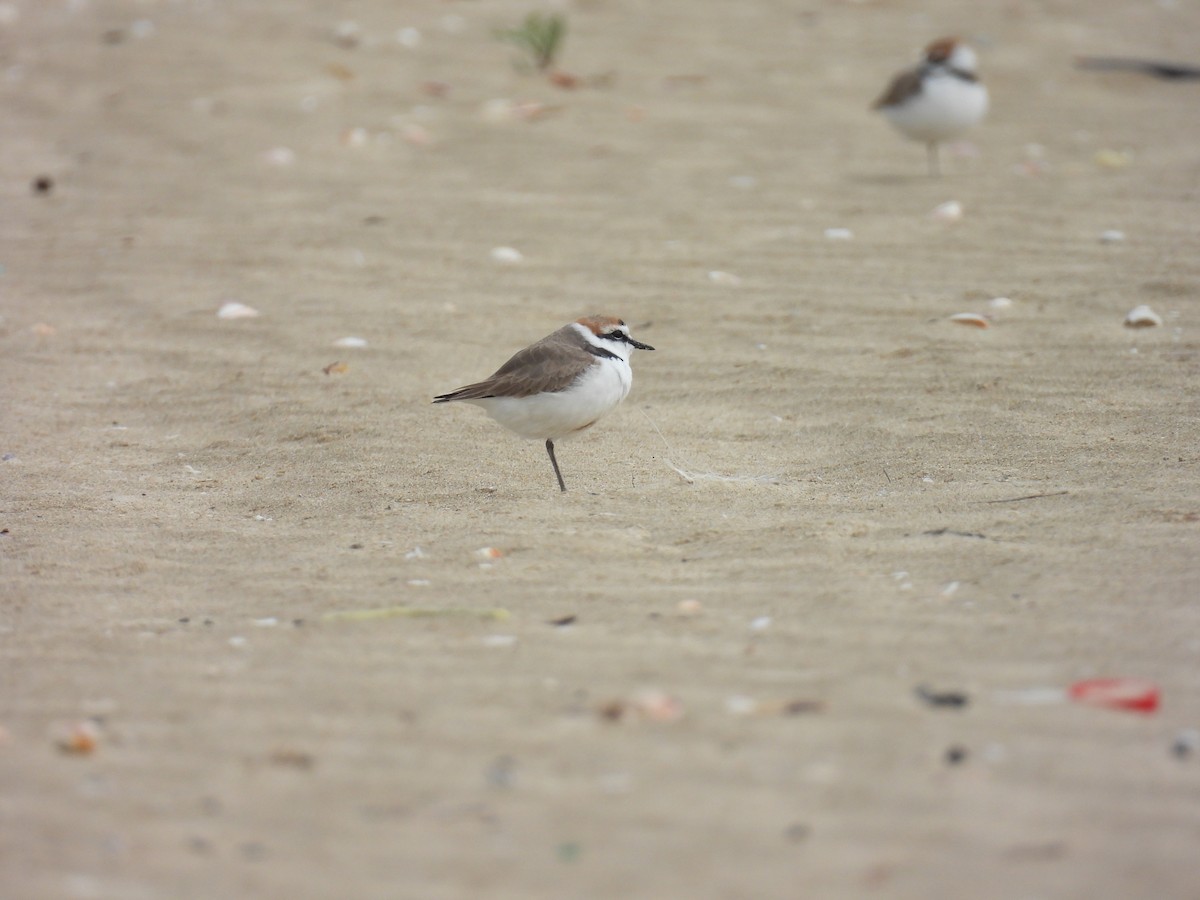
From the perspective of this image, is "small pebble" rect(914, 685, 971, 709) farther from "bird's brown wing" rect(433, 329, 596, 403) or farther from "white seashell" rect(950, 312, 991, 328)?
"white seashell" rect(950, 312, 991, 328)

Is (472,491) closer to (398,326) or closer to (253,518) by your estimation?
(253,518)

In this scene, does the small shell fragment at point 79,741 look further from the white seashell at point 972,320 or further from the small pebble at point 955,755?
the white seashell at point 972,320

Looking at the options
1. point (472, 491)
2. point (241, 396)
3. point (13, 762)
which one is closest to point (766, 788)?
point (13, 762)

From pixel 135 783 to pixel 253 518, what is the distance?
1.93 m

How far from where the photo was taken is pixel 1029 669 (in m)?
3.64

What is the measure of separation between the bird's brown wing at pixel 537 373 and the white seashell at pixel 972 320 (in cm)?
229

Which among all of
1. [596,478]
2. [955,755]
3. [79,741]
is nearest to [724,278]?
[596,478]

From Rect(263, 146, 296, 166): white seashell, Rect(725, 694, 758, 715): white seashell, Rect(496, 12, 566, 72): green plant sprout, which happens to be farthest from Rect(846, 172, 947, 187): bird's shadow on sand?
Rect(725, 694, 758, 715): white seashell

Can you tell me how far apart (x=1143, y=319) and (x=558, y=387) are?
3.14 m

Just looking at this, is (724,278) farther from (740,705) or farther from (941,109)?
(740,705)

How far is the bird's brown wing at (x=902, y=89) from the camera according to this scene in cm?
888

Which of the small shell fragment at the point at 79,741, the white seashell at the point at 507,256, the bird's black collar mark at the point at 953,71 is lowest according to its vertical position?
the white seashell at the point at 507,256

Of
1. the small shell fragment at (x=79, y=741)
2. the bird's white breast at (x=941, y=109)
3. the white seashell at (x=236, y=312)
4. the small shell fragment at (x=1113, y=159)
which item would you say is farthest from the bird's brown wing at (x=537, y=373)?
the small shell fragment at (x=1113, y=159)

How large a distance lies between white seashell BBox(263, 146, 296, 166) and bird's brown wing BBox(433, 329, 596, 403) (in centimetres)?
454
